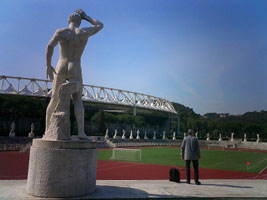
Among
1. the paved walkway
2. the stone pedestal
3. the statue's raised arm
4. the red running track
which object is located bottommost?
the red running track

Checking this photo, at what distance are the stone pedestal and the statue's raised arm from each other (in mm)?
3104

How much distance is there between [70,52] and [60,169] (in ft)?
10.3

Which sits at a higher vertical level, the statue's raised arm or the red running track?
the statue's raised arm

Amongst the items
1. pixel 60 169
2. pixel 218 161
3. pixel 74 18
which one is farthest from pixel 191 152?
pixel 218 161

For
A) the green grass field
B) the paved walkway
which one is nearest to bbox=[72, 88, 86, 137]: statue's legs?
the paved walkway

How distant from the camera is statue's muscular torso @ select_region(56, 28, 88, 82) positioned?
695 cm

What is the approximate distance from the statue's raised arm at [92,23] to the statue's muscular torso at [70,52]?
0.52ft

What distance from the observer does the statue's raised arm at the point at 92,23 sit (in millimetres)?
7147

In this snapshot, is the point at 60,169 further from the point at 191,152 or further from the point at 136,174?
the point at 136,174

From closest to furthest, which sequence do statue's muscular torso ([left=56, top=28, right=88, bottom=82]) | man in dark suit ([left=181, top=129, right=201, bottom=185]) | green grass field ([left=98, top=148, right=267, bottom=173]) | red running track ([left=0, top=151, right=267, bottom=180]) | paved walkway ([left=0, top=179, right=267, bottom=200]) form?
paved walkway ([left=0, top=179, right=267, bottom=200]) < statue's muscular torso ([left=56, top=28, right=88, bottom=82]) < man in dark suit ([left=181, top=129, right=201, bottom=185]) < red running track ([left=0, top=151, right=267, bottom=180]) < green grass field ([left=98, top=148, right=267, bottom=173])

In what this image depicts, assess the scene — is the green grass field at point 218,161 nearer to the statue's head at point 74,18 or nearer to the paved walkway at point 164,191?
the paved walkway at point 164,191

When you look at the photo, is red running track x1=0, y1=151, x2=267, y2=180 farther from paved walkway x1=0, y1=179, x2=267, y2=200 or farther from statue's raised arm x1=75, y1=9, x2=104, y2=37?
statue's raised arm x1=75, y1=9, x2=104, y2=37

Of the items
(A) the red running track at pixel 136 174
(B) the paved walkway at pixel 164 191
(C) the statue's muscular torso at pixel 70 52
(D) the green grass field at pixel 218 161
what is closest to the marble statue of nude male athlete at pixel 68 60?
(C) the statue's muscular torso at pixel 70 52

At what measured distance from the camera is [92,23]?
749 cm
